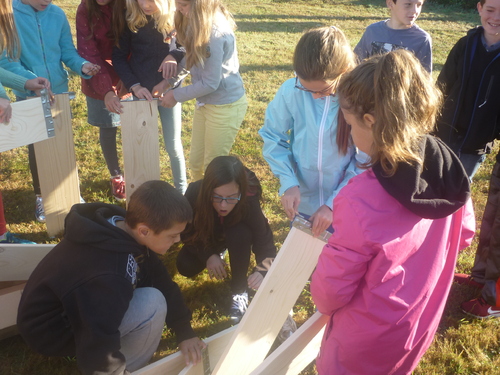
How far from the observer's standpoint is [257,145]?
528 cm

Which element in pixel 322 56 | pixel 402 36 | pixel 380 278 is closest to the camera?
pixel 380 278

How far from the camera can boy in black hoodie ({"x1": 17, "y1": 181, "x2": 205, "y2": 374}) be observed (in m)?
1.87

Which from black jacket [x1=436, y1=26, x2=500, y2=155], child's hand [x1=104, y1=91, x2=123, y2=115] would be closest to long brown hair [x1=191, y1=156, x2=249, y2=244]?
child's hand [x1=104, y1=91, x2=123, y2=115]

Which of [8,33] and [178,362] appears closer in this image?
[178,362]

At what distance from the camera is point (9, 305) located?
249cm

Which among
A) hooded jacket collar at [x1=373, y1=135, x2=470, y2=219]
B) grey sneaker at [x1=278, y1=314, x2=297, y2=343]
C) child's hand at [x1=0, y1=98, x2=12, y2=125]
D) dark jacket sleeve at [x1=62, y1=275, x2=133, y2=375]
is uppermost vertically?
hooded jacket collar at [x1=373, y1=135, x2=470, y2=219]

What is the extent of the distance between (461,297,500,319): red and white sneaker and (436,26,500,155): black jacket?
3.28 feet

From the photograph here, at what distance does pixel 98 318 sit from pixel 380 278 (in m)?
1.13

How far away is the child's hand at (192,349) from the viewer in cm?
224

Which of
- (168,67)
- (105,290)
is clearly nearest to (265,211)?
(168,67)

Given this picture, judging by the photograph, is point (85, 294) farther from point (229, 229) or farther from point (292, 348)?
point (229, 229)

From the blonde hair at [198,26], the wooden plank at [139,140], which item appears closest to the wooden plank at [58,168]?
the wooden plank at [139,140]

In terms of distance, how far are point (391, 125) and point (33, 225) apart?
315 cm

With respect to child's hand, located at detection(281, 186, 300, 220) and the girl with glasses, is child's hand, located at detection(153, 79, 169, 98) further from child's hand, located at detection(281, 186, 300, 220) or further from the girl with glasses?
child's hand, located at detection(281, 186, 300, 220)
